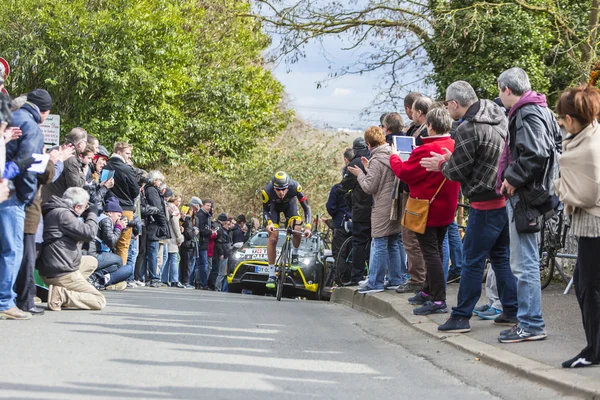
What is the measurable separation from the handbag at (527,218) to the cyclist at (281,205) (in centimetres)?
733

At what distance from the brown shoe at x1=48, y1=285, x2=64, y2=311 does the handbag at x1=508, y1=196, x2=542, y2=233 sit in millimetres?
5546

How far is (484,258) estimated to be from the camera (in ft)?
27.7

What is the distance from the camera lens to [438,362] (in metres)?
7.53

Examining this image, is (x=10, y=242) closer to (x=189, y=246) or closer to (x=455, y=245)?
(x=455, y=245)

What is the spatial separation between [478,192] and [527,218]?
799mm

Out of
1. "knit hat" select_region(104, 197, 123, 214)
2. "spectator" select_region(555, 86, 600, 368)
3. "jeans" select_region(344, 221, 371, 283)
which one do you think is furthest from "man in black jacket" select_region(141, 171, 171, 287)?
"spectator" select_region(555, 86, 600, 368)

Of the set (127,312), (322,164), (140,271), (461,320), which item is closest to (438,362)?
(461,320)

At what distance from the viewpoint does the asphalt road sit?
598 cm

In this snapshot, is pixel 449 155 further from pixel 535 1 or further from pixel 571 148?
pixel 535 1

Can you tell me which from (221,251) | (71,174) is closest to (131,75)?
(221,251)

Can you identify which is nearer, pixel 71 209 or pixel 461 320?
pixel 461 320

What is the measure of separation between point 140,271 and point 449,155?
10762 mm

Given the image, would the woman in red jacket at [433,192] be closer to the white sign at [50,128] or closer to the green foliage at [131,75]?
the white sign at [50,128]

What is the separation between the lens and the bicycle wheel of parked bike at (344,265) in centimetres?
1497
